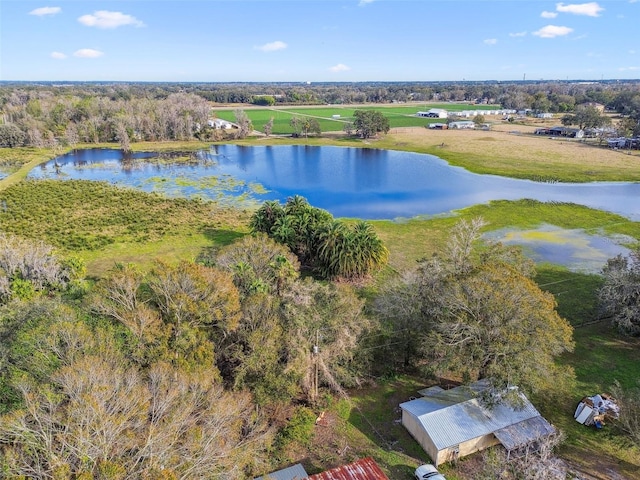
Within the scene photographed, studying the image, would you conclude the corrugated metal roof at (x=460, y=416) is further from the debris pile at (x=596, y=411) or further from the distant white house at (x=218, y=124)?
the distant white house at (x=218, y=124)

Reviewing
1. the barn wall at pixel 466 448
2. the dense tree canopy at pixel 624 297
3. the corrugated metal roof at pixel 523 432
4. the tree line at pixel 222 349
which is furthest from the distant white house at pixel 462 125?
the barn wall at pixel 466 448

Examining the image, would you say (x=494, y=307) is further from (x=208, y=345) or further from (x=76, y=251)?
(x=76, y=251)

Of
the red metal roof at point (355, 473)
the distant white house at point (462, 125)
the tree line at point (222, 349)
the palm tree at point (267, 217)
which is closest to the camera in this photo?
the tree line at point (222, 349)

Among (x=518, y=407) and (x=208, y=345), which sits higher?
(x=208, y=345)

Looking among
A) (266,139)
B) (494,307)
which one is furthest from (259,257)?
(266,139)

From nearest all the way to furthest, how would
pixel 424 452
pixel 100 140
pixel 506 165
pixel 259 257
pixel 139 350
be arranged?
pixel 139 350
pixel 424 452
pixel 259 257
pixel 506 165
pixel 100 140

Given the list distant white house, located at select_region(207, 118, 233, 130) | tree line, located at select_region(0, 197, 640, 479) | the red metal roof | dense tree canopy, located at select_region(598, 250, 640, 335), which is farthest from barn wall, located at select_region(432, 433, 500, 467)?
distant white house, located at select_region(207, 118, 233, 130)

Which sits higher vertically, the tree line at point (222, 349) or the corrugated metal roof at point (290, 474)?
the tree line at point (222, 349)

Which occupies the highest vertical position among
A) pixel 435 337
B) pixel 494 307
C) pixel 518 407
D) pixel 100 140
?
pixel 100 140

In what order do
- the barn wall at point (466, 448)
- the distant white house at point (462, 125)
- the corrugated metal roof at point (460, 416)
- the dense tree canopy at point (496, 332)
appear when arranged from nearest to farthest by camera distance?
the barn wall at point (466, 448) → the corrugated metal roof at point (460, 416) → the dense tree canopy at point (496, 332) → the distant white house at point (462, 125)
